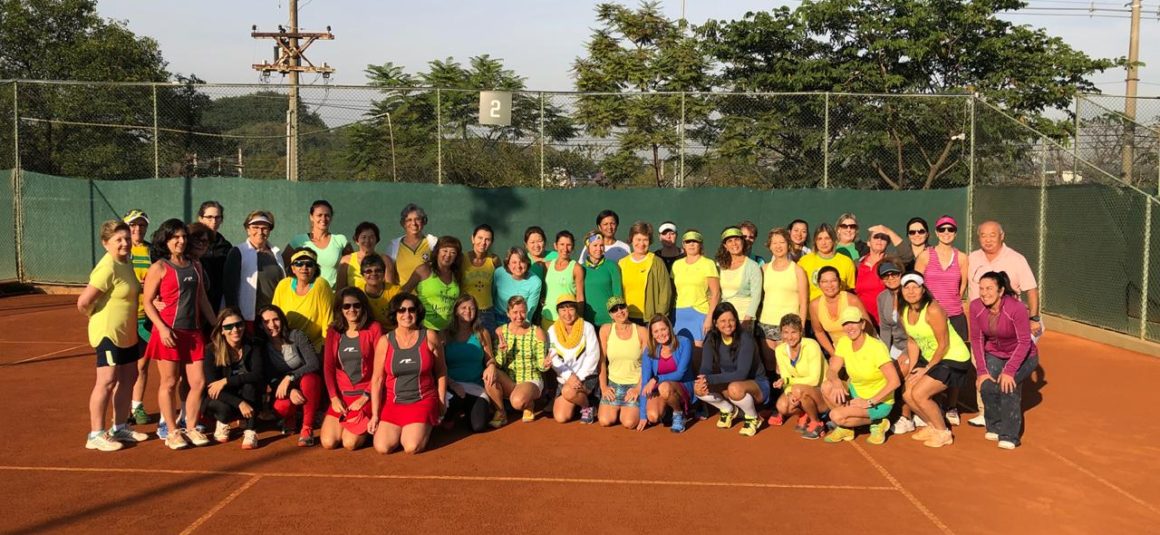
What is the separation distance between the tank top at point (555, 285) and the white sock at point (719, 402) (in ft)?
Answer: 4.63

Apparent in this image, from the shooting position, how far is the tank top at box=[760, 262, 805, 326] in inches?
293

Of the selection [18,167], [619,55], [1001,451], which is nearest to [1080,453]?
[1001,451]

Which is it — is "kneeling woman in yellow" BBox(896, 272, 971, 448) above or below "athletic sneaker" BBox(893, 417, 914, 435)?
above

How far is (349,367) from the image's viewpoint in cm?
657

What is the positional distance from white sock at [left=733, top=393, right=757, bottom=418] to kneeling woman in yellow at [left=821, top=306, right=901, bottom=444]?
563 millimetres

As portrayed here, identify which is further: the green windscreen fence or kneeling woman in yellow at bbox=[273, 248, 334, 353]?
the green windscreen fence

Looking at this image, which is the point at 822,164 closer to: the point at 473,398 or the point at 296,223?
A: the point at 296,223

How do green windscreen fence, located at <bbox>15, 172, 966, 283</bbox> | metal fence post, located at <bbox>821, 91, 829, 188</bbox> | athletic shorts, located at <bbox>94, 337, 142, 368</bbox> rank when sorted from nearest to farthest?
1. athletic shorts, located at <bbox>94, 337, 142, 368</bbox>
2. metal fence post, located at <bbox>821, 91, 829, 188</bbox>
3. green windscreen fence, located at <bbox>15, 172, 966, 283</bbox>

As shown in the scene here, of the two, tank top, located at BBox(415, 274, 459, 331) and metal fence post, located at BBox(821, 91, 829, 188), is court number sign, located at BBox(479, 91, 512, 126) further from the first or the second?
tank top, located at BBox(415, 274, 459, 331)

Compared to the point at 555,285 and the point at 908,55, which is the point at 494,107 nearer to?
the point at 555,285

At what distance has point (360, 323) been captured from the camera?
657 centimetres

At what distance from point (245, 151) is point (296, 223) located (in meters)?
3.40

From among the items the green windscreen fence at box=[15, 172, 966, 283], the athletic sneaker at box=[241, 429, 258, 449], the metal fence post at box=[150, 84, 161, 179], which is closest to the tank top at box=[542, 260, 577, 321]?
the athletic sneaker at box=[241, 429, 258, 449]

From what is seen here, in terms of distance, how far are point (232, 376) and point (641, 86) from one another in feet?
63.9
